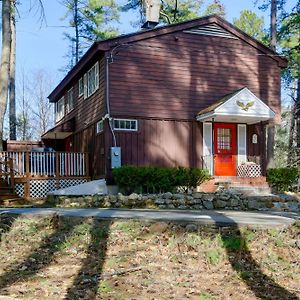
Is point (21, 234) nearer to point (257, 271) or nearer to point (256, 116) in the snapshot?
point (257, 271)

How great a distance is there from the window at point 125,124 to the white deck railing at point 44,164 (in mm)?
2291

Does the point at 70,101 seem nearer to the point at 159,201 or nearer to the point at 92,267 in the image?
the point at 159,201

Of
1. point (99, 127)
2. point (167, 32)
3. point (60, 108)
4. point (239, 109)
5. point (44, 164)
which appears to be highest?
point (167, 32)

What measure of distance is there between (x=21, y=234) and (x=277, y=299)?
4488 millimetres

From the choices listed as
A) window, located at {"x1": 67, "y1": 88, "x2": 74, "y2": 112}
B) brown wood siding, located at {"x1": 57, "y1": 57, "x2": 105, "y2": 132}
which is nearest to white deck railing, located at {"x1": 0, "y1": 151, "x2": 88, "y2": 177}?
brown wood siding, located at {"x1": 57, "y1": 57, "x2": 105, "y2": 132}

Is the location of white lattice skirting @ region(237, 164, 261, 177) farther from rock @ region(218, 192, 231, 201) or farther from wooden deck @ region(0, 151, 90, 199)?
wooden deck @ region(0, 151, 90, 199)

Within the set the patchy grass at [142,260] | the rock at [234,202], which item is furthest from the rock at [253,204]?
the patchy grass at [142,260]

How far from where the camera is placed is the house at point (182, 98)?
1439 cm

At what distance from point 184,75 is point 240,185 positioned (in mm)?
4347

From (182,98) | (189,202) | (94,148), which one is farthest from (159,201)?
(182,98)

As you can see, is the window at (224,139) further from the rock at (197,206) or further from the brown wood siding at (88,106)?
the brown wood siding at (88,106)

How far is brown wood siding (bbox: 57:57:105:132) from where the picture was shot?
14.7m

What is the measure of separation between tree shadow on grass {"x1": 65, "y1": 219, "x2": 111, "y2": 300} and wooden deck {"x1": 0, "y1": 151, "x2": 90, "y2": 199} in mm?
7556

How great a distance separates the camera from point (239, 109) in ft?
48.0
